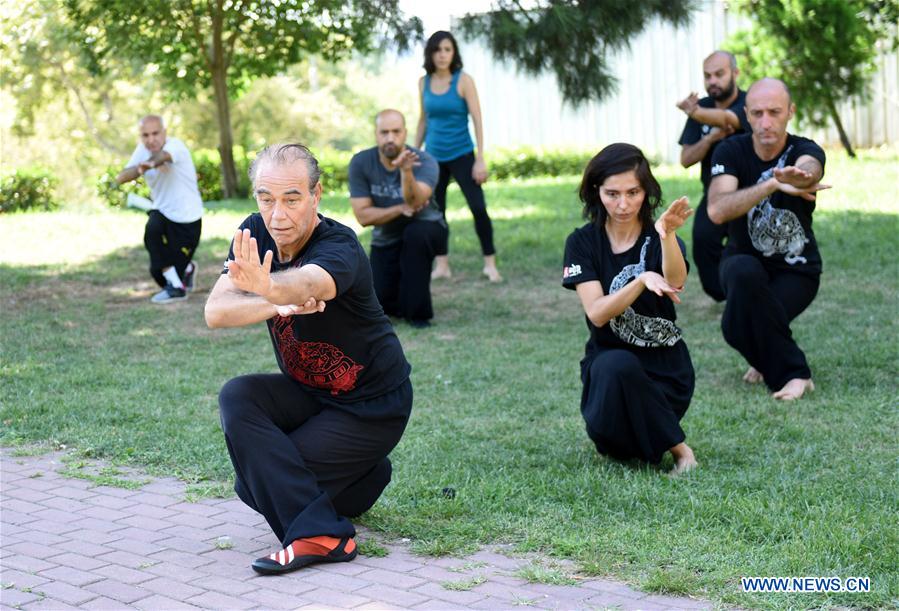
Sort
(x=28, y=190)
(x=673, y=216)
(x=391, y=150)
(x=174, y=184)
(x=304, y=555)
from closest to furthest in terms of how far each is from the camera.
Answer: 1. (x=304, y=555)
2. (x=673, y=216)
3. (x=391, y=150)
4. (x=174, y=184)
5. (x=28, y=190)

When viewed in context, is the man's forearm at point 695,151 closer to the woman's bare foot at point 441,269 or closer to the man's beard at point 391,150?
the man's beard at point 391,150

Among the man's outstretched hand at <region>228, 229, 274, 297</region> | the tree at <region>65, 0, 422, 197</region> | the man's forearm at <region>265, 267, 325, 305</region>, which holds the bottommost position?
the man's forearm at <region>265, 267, 325, 305</region>

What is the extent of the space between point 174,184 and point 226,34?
8522 mm

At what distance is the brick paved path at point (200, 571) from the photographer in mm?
3602

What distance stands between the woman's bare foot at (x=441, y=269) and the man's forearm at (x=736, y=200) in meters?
4.63

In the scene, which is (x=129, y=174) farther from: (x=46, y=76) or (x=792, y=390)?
(x=46, y=76)

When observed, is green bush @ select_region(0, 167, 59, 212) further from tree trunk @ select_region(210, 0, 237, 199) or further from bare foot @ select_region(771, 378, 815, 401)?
bare foot @ select_region(771, 378, 815, 401)

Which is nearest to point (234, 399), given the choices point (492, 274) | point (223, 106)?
point (492, 274)

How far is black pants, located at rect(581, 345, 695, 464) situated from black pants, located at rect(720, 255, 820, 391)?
131 cm

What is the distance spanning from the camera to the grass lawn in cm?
402

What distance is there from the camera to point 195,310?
9.47 meters

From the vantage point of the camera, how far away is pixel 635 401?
483cm

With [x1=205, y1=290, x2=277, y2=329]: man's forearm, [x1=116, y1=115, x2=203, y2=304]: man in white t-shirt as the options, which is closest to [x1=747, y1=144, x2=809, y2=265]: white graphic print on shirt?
[x1=205, y1=290, x2=277, y2=329]: man's forearm

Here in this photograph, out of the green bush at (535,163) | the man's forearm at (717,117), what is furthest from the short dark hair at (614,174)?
the green bush at (535,163)
